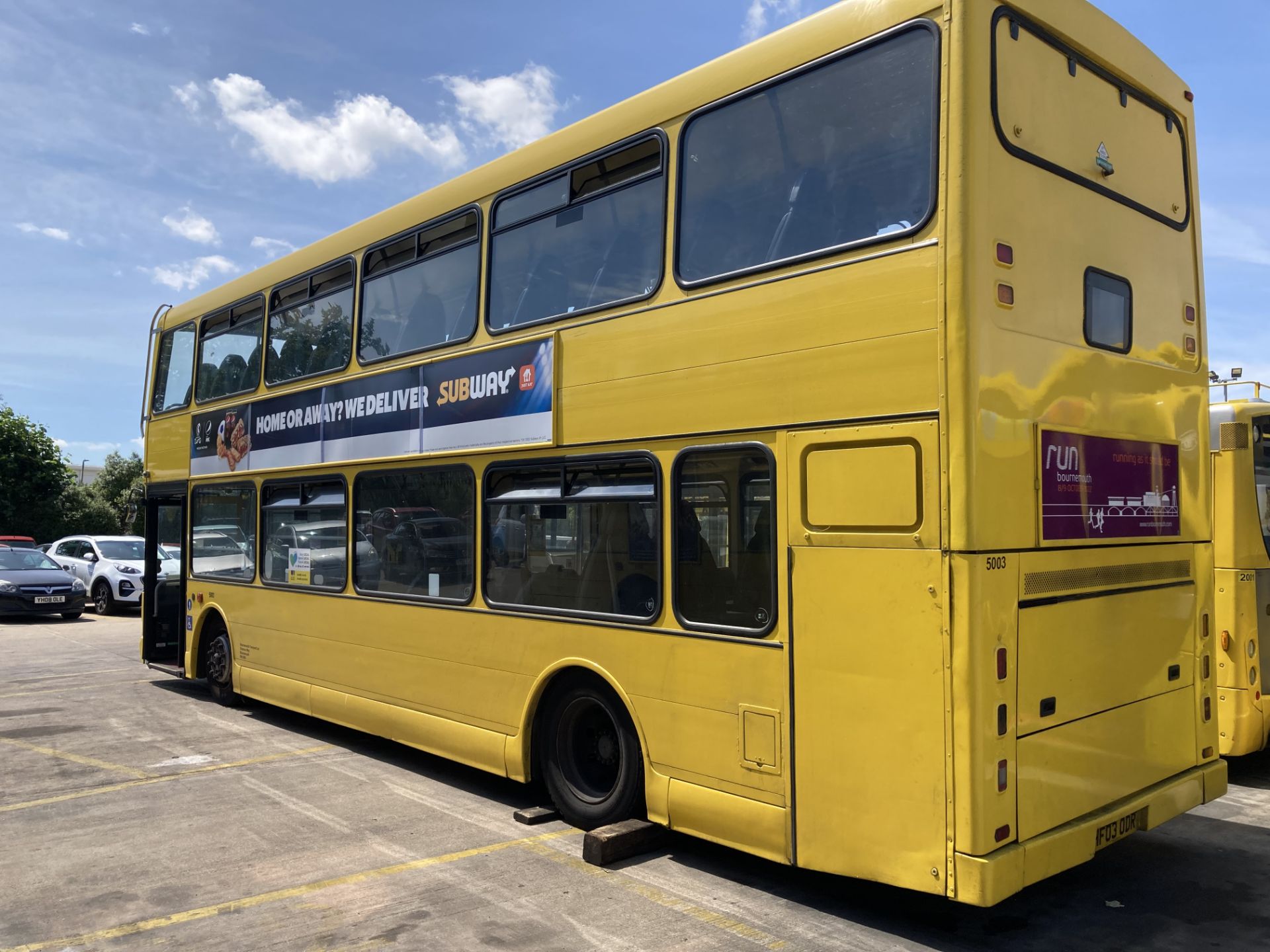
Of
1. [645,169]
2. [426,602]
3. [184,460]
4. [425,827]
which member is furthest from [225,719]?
[645,169]

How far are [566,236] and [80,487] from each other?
144 feet

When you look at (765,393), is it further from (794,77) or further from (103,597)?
(103,597)

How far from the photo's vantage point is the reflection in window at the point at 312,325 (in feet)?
26.3

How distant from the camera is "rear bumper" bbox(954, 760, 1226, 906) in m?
3.77

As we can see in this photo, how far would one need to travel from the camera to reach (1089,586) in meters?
4.48

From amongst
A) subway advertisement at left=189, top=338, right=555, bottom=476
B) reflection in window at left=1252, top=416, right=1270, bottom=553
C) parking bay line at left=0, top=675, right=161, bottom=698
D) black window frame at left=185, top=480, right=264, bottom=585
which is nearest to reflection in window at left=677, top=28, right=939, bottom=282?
subway advertisement at left=189, top=338, right=555, bottom=476

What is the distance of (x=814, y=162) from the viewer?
4555mm

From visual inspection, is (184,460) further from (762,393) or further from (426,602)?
(762,393)

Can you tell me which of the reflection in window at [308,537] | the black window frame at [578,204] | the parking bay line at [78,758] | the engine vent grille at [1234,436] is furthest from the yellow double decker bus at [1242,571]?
the parking bay line at [78,758]

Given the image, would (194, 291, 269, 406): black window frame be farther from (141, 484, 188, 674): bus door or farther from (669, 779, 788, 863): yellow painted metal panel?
(669, 779, 788, 863): yellow painted metal panel

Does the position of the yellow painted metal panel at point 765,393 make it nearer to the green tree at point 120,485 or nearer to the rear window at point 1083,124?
the rear window at point 1083,124

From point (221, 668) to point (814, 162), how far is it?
8.37m

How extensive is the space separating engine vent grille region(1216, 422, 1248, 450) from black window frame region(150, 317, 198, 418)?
9655 mm

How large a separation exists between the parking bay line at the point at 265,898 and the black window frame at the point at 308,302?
4.09m
